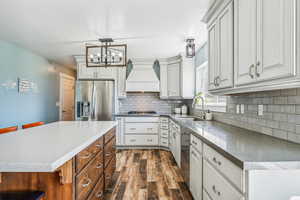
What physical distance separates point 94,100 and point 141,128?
4.41 ft

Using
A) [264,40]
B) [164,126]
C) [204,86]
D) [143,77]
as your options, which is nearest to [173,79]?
[143,77]

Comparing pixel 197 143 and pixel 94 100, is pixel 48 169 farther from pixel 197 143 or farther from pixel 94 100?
pixel 94 100

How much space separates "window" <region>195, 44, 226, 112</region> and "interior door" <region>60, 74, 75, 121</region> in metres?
4.28

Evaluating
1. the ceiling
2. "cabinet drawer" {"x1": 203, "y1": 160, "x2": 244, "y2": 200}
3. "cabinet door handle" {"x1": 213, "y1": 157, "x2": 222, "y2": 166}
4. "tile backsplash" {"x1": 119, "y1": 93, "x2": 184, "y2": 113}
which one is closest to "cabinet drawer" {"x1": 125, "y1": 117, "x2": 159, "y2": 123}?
"tile backsplash" {"x1": 119, "y1": 93, "x2": 184, "y2": 113}

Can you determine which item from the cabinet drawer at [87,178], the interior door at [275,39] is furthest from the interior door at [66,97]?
the interior door at [275,39]

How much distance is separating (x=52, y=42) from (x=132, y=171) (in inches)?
115

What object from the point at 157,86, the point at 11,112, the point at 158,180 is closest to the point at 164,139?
the point at 157,86

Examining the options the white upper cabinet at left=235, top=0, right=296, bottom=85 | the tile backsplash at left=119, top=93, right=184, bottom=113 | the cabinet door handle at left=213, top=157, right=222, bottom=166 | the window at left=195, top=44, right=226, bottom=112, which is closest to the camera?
the white upper cabinet at left=235, top=0, right=296, bottom=85

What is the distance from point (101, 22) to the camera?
273 centimetres

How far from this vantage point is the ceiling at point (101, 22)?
89.5 inches

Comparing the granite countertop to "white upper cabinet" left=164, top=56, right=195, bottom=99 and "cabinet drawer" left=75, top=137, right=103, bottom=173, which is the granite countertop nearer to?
"cabinet drawer" left=75, top=137, right=103, bottom=173

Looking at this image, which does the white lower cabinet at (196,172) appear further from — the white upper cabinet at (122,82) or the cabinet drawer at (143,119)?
the white upper cabinet at (122,82)

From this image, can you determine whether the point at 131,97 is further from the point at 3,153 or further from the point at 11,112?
the point at 3,153

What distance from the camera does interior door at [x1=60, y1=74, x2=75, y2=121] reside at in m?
6.01
